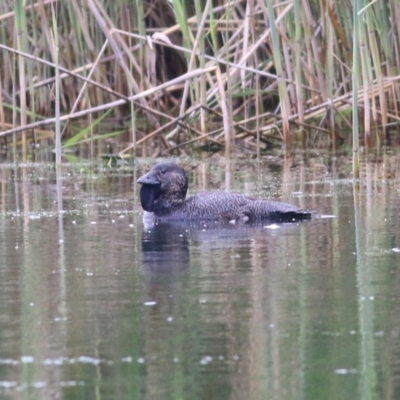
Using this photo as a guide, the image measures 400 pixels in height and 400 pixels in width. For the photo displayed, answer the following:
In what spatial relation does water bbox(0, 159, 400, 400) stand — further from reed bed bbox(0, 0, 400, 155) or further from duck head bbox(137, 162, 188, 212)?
reed bed bbox(0, 0, 400, 155)

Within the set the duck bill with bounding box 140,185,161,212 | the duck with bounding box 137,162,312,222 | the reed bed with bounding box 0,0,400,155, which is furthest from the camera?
the reed bed with bounding box 0,0,400,155

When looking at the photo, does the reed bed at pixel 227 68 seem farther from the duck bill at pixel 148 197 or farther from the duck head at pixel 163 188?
the duck bill at pixel 148 197

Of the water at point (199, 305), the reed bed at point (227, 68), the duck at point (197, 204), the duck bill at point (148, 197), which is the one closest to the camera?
the water at point (199, 305)

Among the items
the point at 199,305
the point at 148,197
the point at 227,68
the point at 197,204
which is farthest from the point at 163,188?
the point at 227,68

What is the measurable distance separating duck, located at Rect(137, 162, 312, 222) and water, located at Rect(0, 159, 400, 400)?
0.14 metres

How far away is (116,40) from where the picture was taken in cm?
1323

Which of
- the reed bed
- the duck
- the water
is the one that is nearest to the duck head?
the duck

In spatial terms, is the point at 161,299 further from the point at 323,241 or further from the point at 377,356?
the point at 323,241

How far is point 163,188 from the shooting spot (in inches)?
335

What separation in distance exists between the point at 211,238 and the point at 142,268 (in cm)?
127

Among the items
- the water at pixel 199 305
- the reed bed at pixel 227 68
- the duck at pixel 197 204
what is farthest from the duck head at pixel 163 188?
the reed bed at pixel 227 68

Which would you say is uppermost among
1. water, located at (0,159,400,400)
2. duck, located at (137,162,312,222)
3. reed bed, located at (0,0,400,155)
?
reed bed, located at (0,0,400,155)

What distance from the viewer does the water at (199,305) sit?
400 centimetres

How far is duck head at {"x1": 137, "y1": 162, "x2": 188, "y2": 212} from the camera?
332 inches
